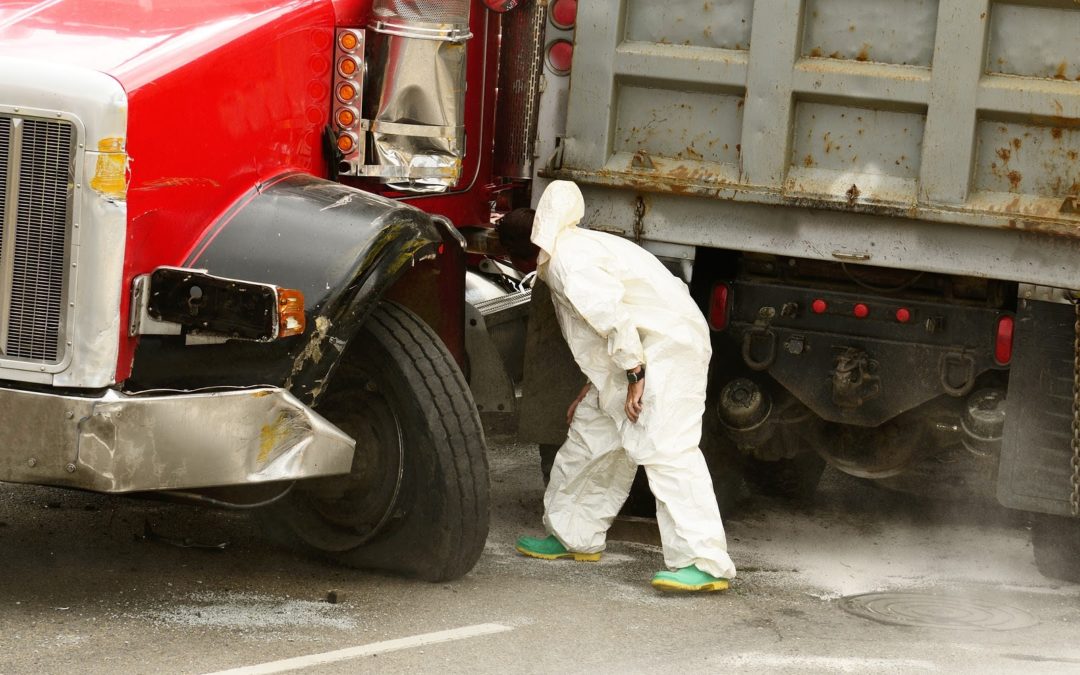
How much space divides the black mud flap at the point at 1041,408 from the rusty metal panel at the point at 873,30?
94 cm

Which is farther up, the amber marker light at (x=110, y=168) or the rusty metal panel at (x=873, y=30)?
the rusty metal panel at (x=873, y=30)

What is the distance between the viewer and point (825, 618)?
5.26 meters

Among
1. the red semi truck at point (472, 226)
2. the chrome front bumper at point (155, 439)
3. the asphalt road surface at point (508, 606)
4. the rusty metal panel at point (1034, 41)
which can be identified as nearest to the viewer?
the chrome front bumper at point (155, 439)

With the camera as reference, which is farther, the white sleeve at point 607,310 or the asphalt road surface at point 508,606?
the white sleeve at point 607,310

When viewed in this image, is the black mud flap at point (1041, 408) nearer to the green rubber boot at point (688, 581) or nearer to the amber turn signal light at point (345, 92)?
the green rubber boot at point (688, 581)

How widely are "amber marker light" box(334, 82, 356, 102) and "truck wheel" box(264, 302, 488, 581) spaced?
0.72 metres

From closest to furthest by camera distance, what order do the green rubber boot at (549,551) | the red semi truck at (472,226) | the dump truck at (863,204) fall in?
1. the red semi truck at (472,226)
2. the dump truck at (863,204)
3. the green rubber boot at (549,551)

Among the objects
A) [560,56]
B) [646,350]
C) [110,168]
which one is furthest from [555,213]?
[110,168]

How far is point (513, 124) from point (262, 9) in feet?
4.72

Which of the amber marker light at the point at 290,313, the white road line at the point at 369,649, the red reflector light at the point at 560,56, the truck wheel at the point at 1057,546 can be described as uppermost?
the red reflector light at the point at 560,56

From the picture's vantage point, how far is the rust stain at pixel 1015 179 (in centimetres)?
541

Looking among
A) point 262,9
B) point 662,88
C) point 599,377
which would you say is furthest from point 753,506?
point 262,9

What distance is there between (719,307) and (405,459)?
142 cm

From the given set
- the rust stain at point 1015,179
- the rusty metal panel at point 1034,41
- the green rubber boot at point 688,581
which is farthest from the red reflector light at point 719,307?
the rusty metal panel at point 1034,41
